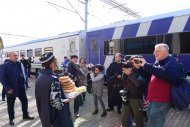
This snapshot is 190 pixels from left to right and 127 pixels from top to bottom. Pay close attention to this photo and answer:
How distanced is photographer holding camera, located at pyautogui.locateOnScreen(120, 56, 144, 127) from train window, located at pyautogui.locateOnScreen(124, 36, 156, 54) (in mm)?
4925

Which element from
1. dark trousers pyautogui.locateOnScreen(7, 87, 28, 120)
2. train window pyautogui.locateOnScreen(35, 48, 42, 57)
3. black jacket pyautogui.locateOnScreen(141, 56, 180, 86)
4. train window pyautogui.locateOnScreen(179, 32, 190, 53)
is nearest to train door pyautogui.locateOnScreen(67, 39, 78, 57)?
train window pyautogui.locateOnScreen(35, 48, 42, 57)

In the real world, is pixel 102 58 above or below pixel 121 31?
below

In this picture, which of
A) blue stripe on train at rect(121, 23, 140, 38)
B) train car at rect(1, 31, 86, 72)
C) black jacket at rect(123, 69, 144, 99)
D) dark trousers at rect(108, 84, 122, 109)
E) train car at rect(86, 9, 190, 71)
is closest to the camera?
black jacket at rect(123, 69, 144, 99)

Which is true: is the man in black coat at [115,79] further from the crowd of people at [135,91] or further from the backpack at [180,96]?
the backpack at [180,96]

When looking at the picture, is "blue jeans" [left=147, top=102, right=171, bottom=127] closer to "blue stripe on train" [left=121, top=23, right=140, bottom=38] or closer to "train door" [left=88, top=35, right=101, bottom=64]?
"blue stripe on train" [left=121, top=23, right=140, bottom=38]

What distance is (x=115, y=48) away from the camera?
1129 centimetres

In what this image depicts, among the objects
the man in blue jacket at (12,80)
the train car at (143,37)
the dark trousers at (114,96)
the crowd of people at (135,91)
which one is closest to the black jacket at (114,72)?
the dark trousers at (114,96)

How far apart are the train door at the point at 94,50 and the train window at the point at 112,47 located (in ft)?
1.77

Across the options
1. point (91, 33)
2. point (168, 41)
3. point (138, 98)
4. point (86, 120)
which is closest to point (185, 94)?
point (138, 98)

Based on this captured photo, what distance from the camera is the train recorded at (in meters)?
8.52

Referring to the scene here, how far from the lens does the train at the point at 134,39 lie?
852 centimetres

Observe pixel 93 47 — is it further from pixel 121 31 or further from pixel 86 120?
pixel 86 120

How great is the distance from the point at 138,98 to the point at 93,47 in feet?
26.3

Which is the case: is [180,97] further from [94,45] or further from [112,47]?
[94,45]
